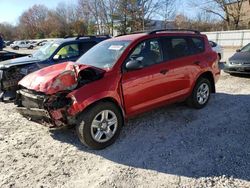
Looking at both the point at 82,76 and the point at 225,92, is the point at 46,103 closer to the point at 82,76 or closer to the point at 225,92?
the point at 82,76

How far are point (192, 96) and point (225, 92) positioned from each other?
82.6 inches

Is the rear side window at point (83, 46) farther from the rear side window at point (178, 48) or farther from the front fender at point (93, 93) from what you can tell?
the front fender at point (93, 93)

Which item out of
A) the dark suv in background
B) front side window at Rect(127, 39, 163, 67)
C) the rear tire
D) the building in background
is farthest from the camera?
the building in background

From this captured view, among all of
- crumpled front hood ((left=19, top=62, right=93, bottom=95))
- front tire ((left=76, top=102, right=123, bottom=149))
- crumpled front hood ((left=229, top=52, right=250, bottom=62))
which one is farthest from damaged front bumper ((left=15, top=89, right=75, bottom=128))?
crumpled front hood ((left=229, top=52, right=250, bottom=62))

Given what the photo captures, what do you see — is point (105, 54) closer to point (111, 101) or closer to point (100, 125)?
point (111, 101)

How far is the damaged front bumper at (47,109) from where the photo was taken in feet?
12.8

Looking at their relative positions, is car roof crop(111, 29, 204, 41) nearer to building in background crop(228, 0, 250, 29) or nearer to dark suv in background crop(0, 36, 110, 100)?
dark suv in background crop(0, 36, 110, 100)

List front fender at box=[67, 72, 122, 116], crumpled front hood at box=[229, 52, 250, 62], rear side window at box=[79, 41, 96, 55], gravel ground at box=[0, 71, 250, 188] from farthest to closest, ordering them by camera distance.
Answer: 1. crumpled front hood at box=[229, 52, 250, 62]
2. rear side window at box=[79, 41, 96, 55]
3. front fender at box=[67, 72, 122, 116]
4. gravel ground at box=[0, 71, 250, 188]

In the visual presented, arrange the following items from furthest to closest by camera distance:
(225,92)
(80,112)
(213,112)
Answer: (225,92)
(213,112)
(80,112)

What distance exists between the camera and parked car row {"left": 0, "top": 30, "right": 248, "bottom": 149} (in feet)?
13.0

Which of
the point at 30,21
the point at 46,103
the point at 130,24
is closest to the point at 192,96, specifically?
the point at 46,103

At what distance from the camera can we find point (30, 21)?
254ft

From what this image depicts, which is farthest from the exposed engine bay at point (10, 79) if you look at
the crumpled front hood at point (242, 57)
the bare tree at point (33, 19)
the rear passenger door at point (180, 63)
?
the bare tree at point (33, 19)

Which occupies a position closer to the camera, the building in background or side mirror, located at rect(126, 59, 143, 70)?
side mirror, located at rect(126, 59, 143, 70)
